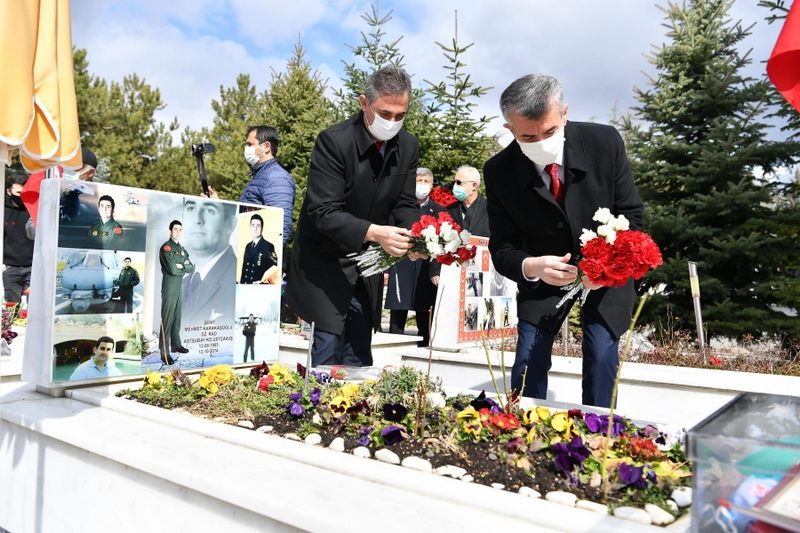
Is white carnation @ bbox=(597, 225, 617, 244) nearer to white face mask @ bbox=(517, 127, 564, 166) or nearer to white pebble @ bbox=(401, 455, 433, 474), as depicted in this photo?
white face mask @ bbox=(517, 127, 564, 166)

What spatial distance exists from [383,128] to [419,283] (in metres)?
3.79

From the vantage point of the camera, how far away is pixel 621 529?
5.53 ft

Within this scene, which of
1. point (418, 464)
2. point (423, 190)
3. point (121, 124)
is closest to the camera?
point (418, 464)

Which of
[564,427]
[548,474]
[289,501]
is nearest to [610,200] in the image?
[564,427]

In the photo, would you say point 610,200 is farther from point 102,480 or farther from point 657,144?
point 657,144

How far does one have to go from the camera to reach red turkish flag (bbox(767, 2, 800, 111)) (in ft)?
7.93

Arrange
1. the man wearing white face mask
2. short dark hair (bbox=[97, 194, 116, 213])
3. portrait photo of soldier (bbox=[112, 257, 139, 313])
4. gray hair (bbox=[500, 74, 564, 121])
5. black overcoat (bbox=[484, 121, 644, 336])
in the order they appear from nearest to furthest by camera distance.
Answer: gray hair (bbox=[500, 74, 564, 121])
black overcoat (bbox=[484, 121, 644, 336])
short dark hair (bbox=[97, 194, 116, 213])
portrait photo of soldier (bbox=[112, 257, 139, 313])
the man wearing white face mask

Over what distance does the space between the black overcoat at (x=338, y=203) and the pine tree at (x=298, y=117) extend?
729 cm

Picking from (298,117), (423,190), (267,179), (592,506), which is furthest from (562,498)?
(298,117)

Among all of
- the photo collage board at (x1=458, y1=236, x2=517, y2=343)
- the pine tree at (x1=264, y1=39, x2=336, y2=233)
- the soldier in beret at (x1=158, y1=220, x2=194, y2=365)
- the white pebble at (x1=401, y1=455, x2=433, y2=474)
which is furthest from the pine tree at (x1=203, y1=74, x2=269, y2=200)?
the white pebble at (x1=401, y1=455, x2=433, y2=474)

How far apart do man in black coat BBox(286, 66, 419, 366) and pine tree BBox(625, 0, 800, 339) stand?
5.17 m

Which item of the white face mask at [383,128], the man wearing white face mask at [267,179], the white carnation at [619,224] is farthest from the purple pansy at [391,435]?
the man wearing white face mask at [267,179]

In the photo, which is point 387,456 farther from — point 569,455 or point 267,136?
point 267,136

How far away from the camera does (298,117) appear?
1265 centimetres
